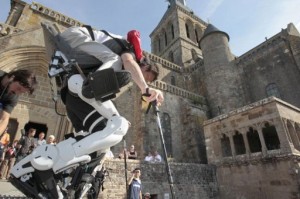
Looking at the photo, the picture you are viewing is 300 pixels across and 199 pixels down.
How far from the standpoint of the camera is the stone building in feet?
32.0

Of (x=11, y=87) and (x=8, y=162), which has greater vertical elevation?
(x=11, y=87)

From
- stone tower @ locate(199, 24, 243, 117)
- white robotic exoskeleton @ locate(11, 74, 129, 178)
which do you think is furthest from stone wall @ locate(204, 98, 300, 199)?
white robotic exoskeleton @ locate(11, 74, 129, 178)

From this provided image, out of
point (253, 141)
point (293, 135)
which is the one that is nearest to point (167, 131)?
point (253, 141)

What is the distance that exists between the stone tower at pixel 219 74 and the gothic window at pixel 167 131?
17.0 feet

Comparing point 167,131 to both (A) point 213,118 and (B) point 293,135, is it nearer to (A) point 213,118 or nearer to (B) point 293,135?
(A) point 213,118

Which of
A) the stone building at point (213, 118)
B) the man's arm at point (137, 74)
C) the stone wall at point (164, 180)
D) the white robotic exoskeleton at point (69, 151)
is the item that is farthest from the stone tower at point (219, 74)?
the white robotic exoskeleton at point (69, 151)

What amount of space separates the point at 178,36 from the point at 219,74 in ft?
43.8

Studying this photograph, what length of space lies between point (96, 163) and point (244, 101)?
20147 mm

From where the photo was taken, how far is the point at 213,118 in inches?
520

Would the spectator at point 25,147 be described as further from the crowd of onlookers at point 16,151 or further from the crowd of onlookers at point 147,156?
the crowd of onlookers at point 147,156

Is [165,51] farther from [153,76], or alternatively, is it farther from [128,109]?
[153,76]

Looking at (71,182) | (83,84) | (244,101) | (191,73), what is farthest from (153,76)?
(191,73)

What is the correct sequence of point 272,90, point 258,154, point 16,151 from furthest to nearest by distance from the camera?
point 272,90 → point 258,154 → point 16,151

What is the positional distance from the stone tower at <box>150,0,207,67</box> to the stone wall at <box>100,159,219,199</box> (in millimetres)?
19088
